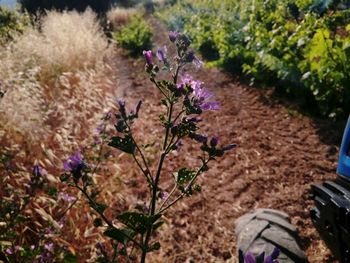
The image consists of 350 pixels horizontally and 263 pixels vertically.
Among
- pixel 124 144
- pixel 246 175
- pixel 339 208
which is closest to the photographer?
pixel 124 144

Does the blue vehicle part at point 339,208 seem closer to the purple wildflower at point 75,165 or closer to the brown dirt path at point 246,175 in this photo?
the brown dirt path at point 246,175

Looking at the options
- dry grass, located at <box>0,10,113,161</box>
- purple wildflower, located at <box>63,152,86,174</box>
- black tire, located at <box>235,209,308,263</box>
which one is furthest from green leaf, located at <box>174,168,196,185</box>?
dry grass, located at <box>0,10,113,161</box>

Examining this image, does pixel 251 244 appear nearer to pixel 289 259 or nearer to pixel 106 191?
pixel 289 259

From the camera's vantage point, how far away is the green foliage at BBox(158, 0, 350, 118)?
4617mm

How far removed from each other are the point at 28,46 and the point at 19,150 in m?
3.31

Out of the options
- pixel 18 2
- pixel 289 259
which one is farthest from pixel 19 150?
pixel 18 2

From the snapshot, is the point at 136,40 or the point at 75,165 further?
the point at 136,40

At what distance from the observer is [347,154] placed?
6.88 feet

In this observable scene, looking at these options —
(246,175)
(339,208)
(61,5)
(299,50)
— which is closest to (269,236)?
(339,208)

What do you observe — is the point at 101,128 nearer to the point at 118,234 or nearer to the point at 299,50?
the point at 118,234

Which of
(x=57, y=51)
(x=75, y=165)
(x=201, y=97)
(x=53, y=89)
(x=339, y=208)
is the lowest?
(x=53, y=89)

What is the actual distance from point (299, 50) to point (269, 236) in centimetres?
346

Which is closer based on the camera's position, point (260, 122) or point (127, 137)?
point (127, 137)

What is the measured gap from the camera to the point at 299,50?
5.51 metres
